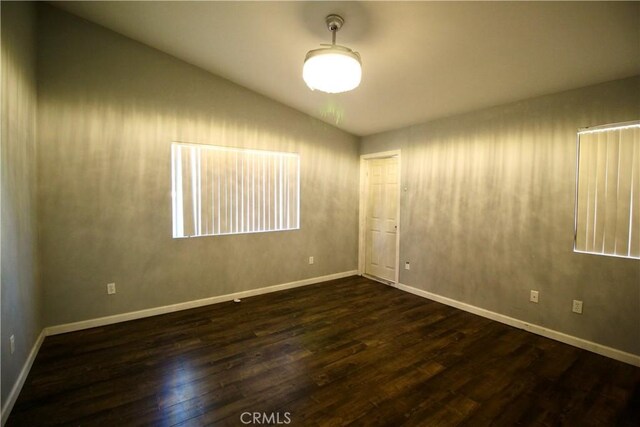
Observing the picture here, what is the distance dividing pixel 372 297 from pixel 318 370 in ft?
6.03

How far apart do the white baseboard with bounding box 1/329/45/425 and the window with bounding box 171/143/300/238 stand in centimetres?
146

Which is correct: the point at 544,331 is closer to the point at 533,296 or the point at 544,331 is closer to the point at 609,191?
the point at 533,296

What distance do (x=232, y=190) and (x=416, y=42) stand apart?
2.65 m

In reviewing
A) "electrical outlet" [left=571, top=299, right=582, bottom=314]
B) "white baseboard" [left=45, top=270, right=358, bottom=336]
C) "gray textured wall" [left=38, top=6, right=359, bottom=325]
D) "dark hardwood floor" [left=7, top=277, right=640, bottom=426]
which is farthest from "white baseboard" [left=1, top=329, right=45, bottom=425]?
"electrical outlet" [left=571, top=299, right=582, bottom=314]

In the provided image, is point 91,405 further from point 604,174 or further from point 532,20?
point 604,174

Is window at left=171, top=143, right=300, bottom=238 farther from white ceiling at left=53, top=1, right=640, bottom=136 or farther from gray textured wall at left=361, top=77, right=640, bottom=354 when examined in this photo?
gray textured wall at left=361, top=77, right=640, bottom=354

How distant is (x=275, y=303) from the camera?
143 inches

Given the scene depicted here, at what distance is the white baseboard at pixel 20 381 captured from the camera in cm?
169

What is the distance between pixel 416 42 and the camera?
7.53 feet

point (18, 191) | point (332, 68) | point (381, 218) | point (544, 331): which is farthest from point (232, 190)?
point (544, 331)

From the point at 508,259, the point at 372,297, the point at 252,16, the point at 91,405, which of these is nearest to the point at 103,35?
the point at 252,16

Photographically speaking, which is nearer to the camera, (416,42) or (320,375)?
(320,375)

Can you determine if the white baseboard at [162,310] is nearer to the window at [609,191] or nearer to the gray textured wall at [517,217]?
the gray textured wall at [517,217]
